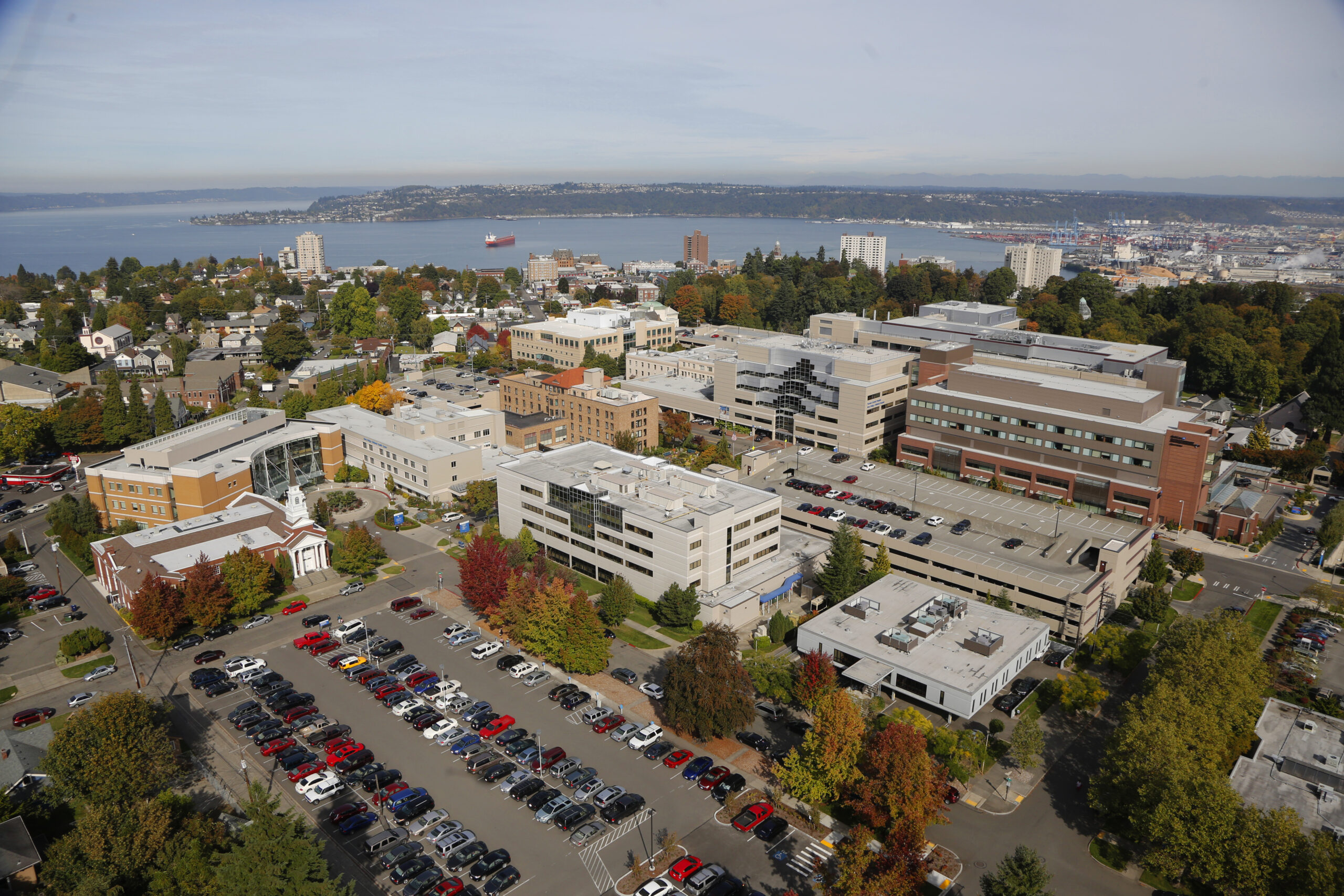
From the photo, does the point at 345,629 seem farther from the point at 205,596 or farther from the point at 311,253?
the point at 311,253

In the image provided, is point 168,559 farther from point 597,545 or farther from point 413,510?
point 597,545

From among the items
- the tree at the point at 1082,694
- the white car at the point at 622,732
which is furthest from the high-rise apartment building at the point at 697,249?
the white car at the point at 622,732

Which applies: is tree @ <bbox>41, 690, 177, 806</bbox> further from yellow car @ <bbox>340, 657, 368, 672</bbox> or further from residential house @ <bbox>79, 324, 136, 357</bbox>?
residential house @ <bbox>79, 324, 136, 357</bbox>

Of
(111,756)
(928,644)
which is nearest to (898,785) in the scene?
(928,644)

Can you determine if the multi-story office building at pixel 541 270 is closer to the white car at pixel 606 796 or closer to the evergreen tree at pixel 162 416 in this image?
the evergreen tree at pixel 162 416

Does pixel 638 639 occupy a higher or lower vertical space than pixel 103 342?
lower

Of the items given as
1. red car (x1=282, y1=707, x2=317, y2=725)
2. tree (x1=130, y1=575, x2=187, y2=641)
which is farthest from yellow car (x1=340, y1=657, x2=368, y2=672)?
tree (x1=130, y1=575, x2=187, y2=641)

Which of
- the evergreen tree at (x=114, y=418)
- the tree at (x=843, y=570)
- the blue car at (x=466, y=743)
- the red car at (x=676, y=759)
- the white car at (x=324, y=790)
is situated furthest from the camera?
the evergreen tree at (x=114, y=418)
